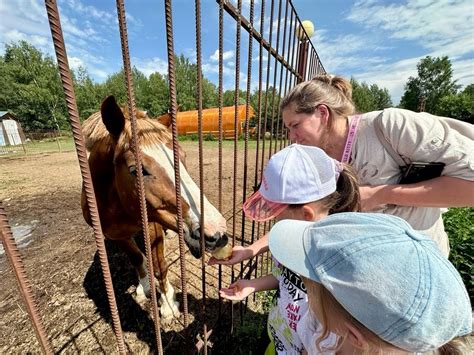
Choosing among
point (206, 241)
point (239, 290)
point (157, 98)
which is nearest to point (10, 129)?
point (157, 98)

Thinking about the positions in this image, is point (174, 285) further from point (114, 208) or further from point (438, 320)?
point (438, 320)

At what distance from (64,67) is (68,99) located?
0.08 metres

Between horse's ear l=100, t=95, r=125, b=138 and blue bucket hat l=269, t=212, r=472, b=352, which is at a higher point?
horse's ear l=100, t=95, r=125, b=138

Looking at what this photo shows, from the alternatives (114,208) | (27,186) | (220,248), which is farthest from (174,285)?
(27,186)

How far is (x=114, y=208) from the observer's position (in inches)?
94.8

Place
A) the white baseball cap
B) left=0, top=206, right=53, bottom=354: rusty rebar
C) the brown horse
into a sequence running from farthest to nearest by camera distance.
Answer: the brown horse < the white baseball cap < left=0, top=206, right=53, bottom=354: rusty rebar

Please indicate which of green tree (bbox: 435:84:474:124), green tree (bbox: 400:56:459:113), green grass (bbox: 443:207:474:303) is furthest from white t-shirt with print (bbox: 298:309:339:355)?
green tree (bbox: 400:56:459:113)

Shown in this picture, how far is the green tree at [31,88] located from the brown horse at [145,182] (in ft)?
95.3

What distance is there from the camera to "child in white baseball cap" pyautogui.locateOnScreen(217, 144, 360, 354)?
1134mm

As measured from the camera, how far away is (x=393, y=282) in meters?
0.64

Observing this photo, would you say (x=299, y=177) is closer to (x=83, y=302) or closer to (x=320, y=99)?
(x=320, y=99)

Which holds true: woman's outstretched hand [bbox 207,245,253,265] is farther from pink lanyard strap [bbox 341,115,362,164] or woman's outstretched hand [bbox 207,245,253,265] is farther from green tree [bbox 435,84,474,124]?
green tree [bbox 435,84,474,124]

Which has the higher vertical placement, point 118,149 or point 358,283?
point 118,149

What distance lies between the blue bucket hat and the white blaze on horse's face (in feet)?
2.73
